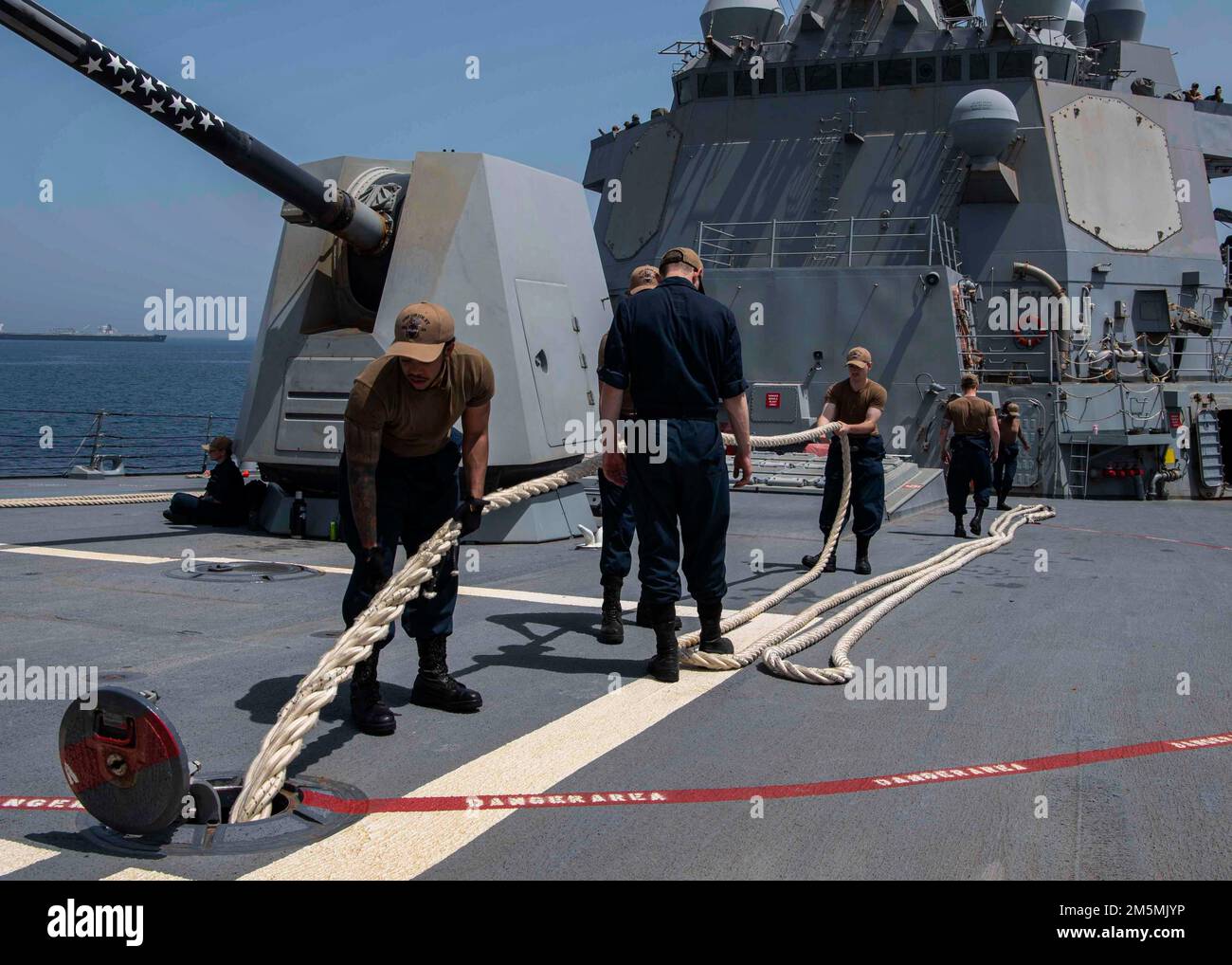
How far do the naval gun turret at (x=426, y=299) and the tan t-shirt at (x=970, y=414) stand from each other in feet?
9.95

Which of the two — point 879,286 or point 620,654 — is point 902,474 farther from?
point 620,654

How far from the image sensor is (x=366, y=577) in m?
3.61

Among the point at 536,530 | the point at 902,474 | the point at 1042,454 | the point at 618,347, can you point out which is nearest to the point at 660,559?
the point at 618,347

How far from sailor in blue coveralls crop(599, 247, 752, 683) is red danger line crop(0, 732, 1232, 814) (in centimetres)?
123

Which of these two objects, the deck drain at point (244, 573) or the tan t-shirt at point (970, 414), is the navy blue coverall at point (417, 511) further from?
the tan t-shirt at point (970, 414)

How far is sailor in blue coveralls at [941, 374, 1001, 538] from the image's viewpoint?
940 centimetres

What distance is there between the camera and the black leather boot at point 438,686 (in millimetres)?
3816

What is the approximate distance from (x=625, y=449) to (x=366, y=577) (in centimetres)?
119

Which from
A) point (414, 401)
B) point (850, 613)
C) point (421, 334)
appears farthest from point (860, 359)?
point (421, 334)

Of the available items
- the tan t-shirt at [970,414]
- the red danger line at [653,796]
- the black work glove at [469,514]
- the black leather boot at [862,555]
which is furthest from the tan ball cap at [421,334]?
the tan t-shirt at [970,414]

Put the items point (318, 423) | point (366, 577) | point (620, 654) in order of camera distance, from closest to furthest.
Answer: point (366, 577) → point (620, 654) → point (318, 423)

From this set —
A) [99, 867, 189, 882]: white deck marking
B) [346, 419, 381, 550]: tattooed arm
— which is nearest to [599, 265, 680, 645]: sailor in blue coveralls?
[346, 419, 381, 550]: tattooed arm

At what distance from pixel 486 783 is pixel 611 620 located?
6.38 feet

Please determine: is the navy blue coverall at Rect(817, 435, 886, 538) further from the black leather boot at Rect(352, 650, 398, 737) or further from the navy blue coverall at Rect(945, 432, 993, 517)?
the black leather boot at Rect(352, 650, 398, 737)
